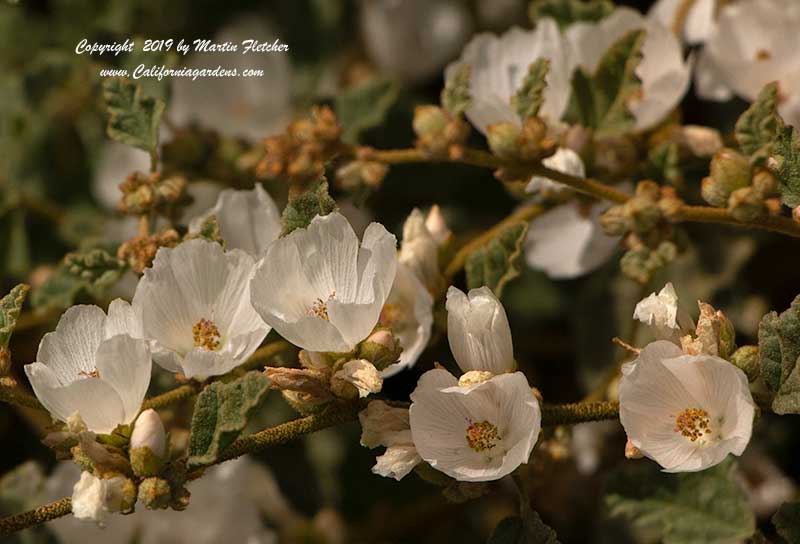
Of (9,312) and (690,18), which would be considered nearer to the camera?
(9,312)

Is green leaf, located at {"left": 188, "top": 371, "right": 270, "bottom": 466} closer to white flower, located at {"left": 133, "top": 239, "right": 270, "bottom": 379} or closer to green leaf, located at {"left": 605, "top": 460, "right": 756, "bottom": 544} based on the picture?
white flower, located at {"left": 133, "top": 239, "right": 270, "bottom": 379}

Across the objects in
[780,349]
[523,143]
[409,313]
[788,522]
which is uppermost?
[523,143]

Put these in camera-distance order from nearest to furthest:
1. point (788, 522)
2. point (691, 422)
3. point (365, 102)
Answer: point (691, 422)
point (788, 522)
point (365, 102)

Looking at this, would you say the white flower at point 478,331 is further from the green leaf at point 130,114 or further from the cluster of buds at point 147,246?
the green leaf at point 130,114

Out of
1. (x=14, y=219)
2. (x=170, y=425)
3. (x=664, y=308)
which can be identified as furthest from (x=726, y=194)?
(x=14, y=219)

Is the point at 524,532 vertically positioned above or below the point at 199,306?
below

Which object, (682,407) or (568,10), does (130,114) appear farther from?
(682,407)

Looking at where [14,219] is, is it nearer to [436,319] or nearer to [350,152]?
[350,152]

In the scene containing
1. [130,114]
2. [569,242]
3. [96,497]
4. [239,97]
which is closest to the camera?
[96,497]

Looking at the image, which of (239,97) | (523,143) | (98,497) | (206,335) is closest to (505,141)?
(523,143)
